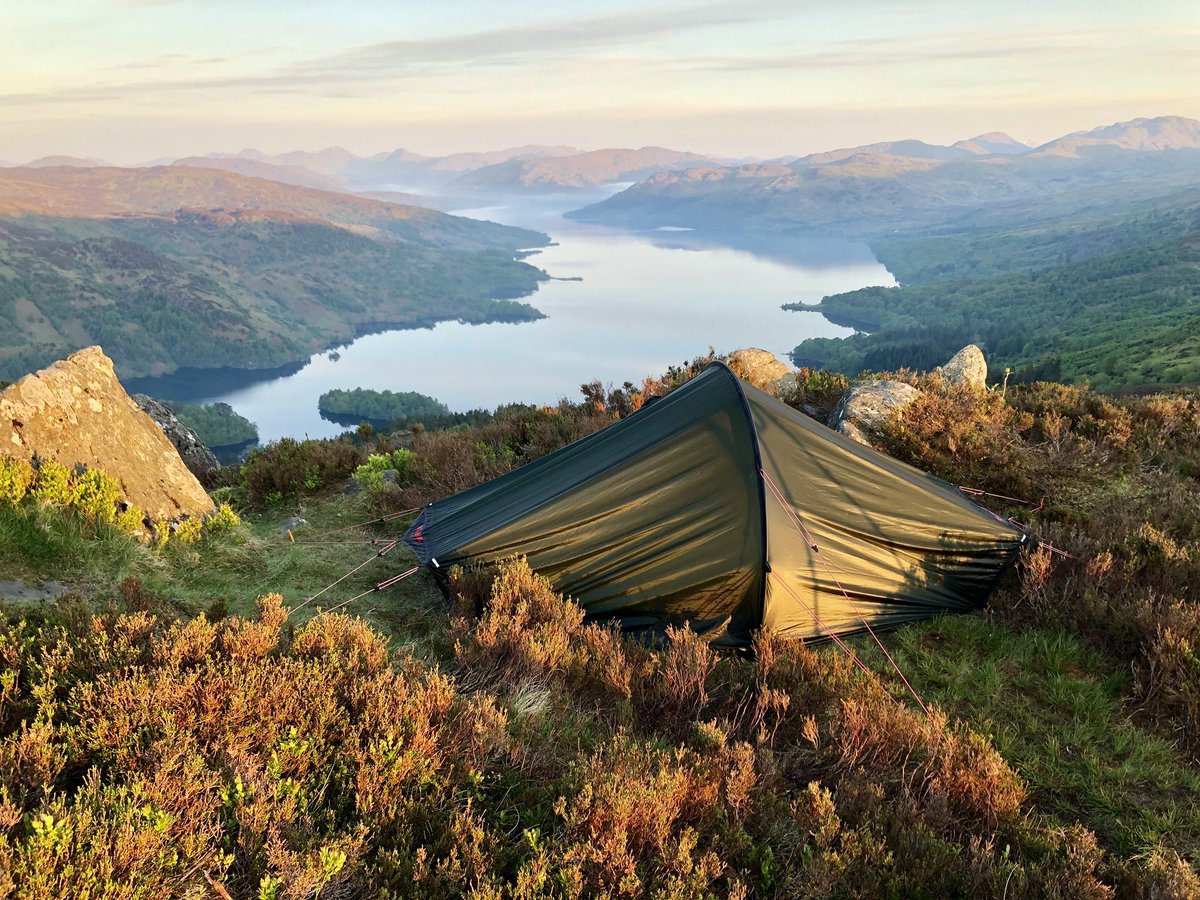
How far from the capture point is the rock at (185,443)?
12.9 meters

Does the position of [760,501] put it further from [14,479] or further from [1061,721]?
[14,479]

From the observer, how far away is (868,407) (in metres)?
9.82

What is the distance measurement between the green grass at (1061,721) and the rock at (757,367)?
24.0 feet

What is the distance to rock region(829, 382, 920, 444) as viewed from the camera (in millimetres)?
9547

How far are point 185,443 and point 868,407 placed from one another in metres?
12.3

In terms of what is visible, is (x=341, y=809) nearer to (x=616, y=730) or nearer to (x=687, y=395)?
(x=616, y=730)

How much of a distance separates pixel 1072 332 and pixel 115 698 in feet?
446

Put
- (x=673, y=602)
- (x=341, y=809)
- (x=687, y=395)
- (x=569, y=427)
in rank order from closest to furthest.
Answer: (x=341, y=809), (x=673, y=602), (x=687, y=395), (x=569, y=427)

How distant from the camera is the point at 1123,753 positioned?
449 cm

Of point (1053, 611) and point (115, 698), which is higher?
point (115, 698)

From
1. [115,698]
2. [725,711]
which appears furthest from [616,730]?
[115,698]

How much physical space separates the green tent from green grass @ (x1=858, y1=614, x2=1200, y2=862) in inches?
19.2

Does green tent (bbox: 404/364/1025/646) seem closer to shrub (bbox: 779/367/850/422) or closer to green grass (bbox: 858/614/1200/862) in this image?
green grass (bbox: 858/614/1200/862)

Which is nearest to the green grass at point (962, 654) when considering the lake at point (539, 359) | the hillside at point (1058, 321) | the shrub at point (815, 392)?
the shrub at point (815, 392)
